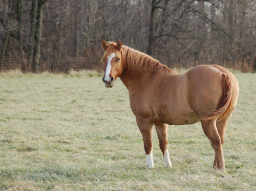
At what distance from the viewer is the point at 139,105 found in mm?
4086

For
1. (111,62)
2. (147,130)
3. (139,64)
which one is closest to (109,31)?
(139,64)

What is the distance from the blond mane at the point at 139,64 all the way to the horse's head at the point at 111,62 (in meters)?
0.17

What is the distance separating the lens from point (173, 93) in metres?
3.82

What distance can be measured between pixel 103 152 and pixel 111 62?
6.33 feet

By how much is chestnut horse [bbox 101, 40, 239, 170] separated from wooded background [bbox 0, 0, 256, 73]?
17.7 meters

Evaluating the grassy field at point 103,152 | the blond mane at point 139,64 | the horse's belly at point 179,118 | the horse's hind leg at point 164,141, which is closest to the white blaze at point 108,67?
the blond mane at point 139,64

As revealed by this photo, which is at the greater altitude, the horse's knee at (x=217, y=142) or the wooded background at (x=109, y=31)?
the wooded background at (x=109, y=31)

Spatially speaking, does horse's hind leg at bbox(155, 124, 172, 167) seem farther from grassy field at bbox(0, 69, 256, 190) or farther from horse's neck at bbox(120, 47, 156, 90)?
horse's neck at bbox(120, 47, 156, 90)

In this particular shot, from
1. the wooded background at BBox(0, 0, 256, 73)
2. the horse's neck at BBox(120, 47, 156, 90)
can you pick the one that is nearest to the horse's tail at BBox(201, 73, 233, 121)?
the horse's neck at BBox(120, 47, 156, 90)

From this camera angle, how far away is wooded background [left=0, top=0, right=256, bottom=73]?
22359 millimetres

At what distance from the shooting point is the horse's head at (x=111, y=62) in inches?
153

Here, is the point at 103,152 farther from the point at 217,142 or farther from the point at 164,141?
A: the point at 217,142

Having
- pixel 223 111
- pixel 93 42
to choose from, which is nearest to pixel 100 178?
pixel 223 111

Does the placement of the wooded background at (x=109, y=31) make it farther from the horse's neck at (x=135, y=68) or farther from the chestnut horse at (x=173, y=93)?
the chestnut horse at (x=173, y=93)
